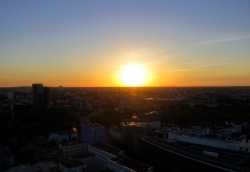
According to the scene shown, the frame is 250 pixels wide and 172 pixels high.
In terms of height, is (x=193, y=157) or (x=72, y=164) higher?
(x=193, y=157)

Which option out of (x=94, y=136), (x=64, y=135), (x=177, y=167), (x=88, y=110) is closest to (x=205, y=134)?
(x=177, y=167)

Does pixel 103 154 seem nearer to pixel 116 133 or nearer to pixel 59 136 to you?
pixel 116 133

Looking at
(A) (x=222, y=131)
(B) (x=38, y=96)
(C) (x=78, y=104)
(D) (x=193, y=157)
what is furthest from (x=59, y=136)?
(C) (x=78, y=104)

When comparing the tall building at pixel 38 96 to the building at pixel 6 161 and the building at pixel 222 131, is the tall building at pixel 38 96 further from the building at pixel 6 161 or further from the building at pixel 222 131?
the building at pixel 222 131

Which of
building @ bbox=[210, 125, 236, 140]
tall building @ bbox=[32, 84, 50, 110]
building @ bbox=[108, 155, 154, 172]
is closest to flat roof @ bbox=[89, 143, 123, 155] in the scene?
building @ bbox=[108, 155, 154, 172]

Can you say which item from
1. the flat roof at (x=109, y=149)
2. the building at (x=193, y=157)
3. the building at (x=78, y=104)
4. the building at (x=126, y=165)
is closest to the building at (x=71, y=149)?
the flat roof at (x=109, y=149)

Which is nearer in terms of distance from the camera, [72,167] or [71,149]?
[72,167]

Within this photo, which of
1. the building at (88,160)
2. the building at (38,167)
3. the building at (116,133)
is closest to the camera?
the building at (38,167)
